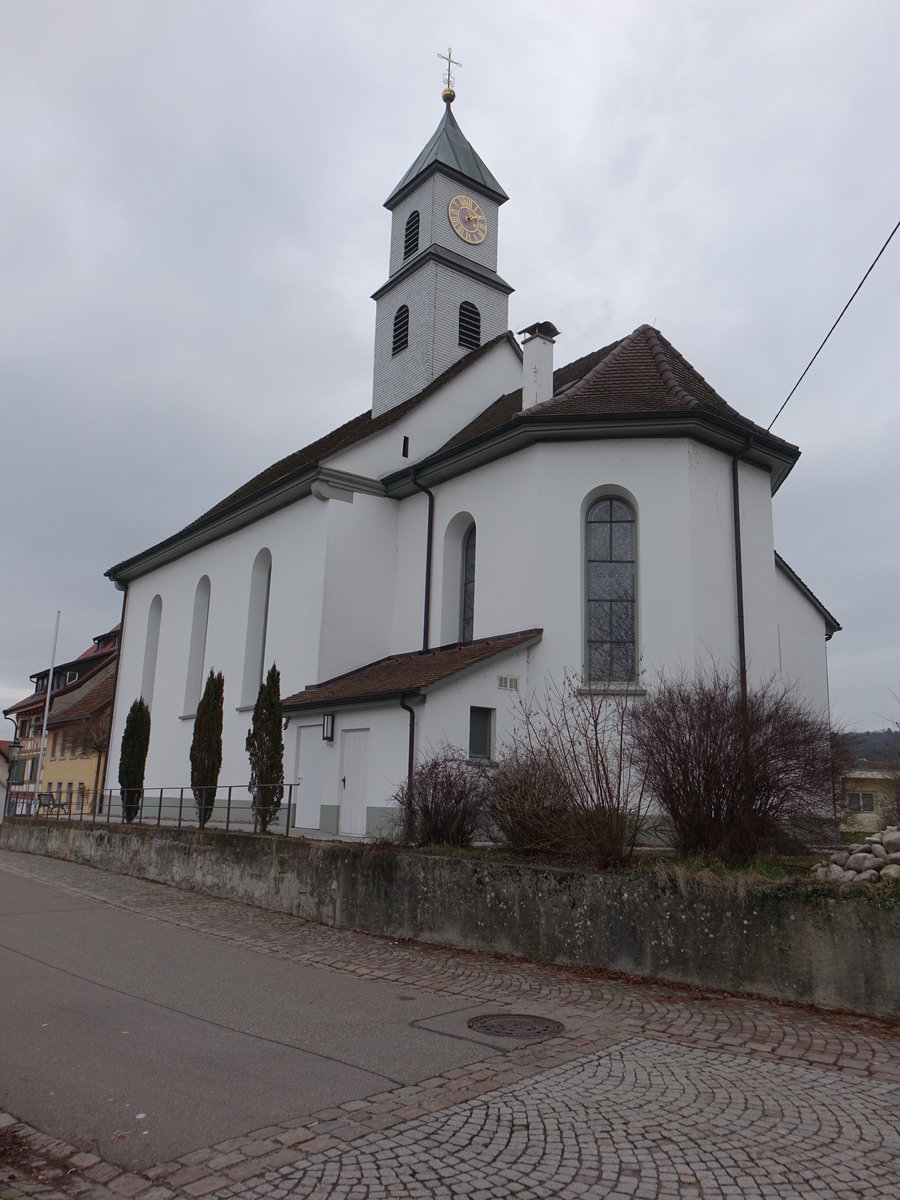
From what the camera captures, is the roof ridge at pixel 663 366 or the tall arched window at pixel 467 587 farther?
the tall arched window at pixel 467 587

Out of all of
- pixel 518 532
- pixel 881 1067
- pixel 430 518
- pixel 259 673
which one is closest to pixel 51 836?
pixel 259 673

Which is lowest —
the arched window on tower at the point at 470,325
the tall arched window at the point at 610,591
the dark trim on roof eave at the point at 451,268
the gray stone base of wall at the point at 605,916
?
the gray stone base of wall at the point at 605,916

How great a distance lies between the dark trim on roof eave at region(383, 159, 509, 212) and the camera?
26.8m

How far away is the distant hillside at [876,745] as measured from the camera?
10953 millimetres

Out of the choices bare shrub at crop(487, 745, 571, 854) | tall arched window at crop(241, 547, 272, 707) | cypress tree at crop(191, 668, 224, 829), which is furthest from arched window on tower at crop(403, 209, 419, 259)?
bare shrub at crop(487, 745, 571, 854)

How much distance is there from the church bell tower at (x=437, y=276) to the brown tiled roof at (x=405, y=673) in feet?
30.8

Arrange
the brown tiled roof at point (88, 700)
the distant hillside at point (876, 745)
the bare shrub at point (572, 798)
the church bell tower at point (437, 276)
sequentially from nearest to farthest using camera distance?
the bare shrub at point (572, 798) → the distant hillside at point (876, 745) → the church bell tower at point (437, 276) → the brown tiled roof at point (88, 700)

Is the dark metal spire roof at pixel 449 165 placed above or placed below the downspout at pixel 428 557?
above

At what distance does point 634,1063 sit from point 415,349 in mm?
22230

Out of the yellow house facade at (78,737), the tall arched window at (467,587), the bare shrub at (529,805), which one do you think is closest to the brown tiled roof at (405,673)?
the tall arched window at (467,587)

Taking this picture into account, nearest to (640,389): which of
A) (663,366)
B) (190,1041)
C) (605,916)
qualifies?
(663,366)

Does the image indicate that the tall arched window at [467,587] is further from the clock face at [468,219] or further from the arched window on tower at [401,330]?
the clock face at [468,219]

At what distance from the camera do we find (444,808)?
36.6 feet

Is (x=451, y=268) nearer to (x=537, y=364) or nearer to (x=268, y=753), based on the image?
(x=537, y=364)
